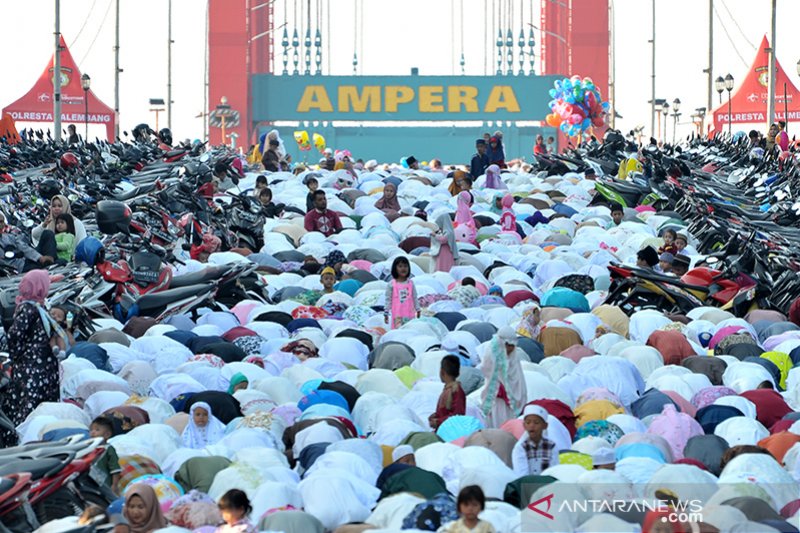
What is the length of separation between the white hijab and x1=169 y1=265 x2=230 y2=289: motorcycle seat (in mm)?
6279

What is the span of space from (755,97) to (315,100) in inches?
732

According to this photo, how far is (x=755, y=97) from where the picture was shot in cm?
5462

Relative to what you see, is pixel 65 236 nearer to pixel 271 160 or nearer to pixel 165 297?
pixel 165 297

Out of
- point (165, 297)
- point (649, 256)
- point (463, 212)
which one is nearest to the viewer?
point (165, 297)

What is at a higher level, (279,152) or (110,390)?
(279,152)

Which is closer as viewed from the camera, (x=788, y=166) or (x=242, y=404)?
(x=242, y=404)

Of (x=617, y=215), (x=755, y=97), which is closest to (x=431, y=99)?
(x=755, y=97)

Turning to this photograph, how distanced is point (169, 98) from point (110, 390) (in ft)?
142

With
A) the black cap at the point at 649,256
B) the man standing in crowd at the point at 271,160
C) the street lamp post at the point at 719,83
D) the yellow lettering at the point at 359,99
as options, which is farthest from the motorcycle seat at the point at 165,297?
the yellow lettering at the point at 359,99

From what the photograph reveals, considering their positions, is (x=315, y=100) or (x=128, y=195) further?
(x=315, y=100)

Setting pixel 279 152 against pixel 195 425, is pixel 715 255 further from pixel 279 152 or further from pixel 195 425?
pixel 279 152

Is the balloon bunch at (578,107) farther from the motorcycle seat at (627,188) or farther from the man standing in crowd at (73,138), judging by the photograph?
the man standing in crowd at (73,138)

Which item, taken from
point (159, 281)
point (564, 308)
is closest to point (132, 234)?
point (159, 281)

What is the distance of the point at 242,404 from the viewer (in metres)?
15.6
